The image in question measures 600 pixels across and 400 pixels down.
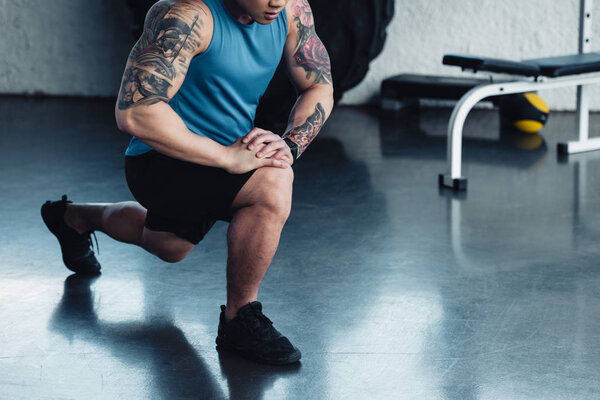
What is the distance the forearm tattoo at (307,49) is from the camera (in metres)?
1.74

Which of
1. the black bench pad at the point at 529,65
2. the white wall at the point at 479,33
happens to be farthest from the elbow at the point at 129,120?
the white wall at the point at 479,33

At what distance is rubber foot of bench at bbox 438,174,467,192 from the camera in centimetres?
292

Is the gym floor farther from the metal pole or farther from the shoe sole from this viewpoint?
the metal pole

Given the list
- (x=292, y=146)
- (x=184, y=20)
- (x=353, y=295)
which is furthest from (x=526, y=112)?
(x=184, y=20)

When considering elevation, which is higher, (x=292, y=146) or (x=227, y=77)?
(x=227, y=77)

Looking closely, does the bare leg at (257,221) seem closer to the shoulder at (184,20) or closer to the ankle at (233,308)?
the ankle at (233,308)

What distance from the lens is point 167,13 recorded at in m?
1.49

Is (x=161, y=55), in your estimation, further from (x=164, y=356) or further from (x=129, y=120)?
(x=164, y=356)

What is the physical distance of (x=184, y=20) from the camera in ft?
4.87

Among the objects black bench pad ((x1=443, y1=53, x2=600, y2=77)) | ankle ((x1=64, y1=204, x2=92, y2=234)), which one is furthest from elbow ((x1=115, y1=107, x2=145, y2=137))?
black bench pad ((x1=443, y1=53, x2=600, y2=77))

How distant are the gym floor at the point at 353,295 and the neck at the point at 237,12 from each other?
63cm

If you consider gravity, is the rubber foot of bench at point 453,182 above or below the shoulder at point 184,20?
below

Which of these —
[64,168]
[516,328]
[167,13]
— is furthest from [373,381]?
[64,168]

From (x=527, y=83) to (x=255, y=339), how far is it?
197cm
